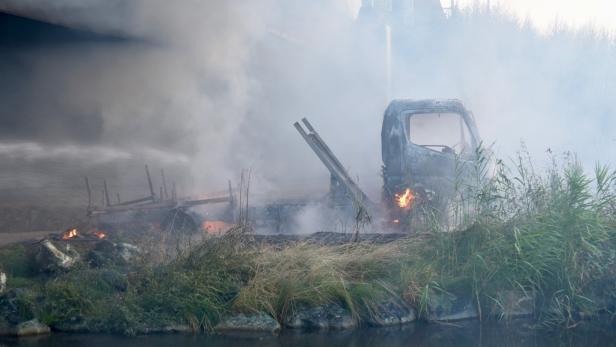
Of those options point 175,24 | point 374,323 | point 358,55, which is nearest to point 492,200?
point 374,323

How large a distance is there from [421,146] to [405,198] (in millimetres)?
935

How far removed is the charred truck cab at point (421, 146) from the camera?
11.1 meters

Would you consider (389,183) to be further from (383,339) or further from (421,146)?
(383,339)

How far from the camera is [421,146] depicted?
11344 millimetres

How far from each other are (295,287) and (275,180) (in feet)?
31.5

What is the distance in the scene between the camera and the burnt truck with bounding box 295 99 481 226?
11.1m

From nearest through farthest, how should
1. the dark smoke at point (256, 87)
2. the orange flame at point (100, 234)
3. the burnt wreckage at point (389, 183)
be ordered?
the orange flame at point (100, 234) < the burnt wreckage at point (389, 183) < the dark smoke at point (256, 87)

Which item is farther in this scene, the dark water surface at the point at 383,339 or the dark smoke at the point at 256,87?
the dark smoke at the point at 256,87

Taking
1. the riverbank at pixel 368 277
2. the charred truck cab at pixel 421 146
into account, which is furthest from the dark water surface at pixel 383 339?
the charred truck cab at pixel 421 146

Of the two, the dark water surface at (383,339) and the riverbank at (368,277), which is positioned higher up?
the riverbank at (368,277)

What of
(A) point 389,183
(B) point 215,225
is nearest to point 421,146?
(A) point 389,183

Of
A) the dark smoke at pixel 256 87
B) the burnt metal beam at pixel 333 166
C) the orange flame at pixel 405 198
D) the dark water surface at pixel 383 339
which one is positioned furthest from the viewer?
the dark smoke at pixel 256 87

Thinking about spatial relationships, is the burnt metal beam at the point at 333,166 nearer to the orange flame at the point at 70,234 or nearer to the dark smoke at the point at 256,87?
the dark smoke at the point at 256,87

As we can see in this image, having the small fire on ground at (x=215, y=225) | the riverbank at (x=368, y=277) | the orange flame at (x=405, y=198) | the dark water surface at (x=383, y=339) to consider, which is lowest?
the dark water surface at (x=383, y=339)
